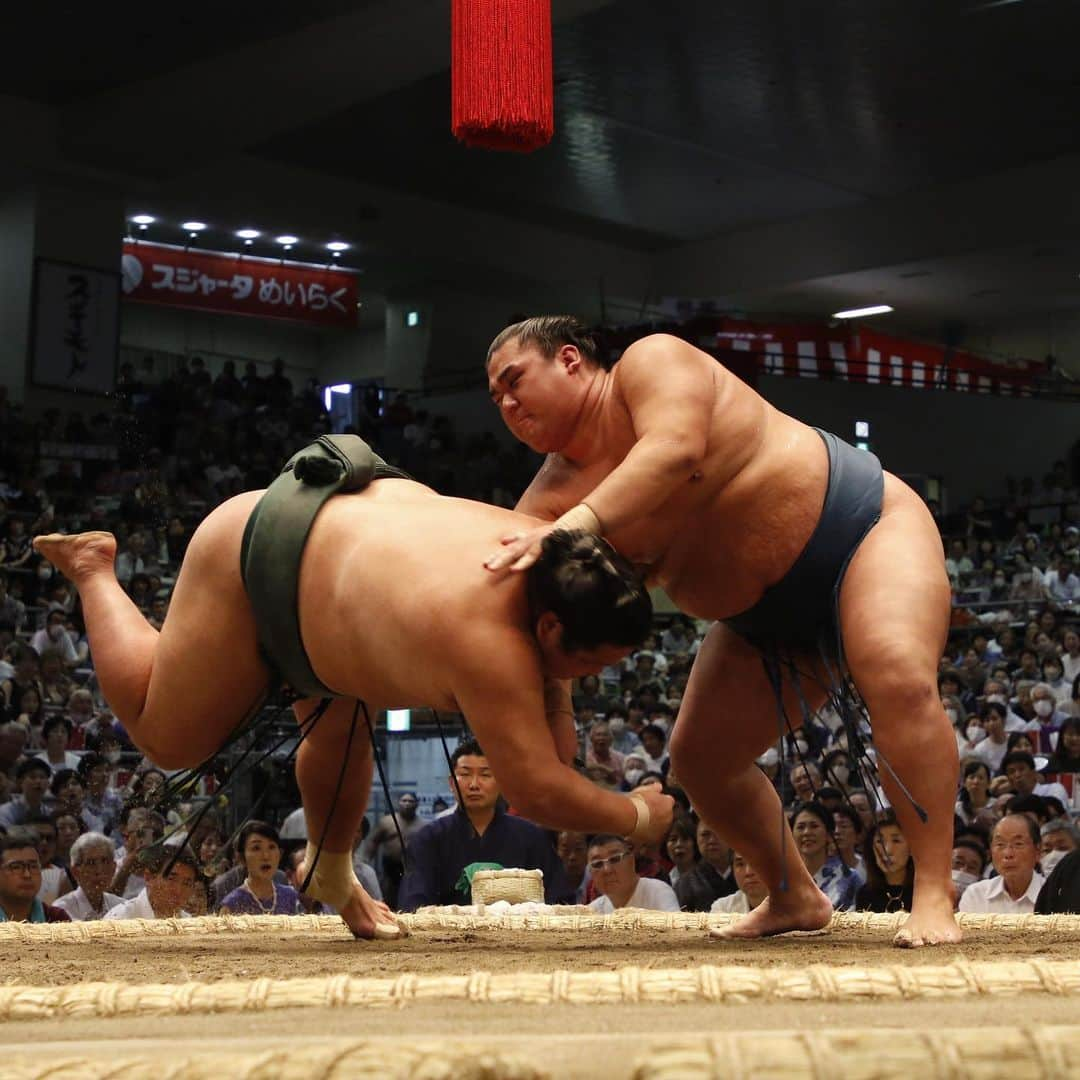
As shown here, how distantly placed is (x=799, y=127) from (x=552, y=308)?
3.91 m

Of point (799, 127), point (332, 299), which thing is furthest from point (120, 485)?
point (799, 127)

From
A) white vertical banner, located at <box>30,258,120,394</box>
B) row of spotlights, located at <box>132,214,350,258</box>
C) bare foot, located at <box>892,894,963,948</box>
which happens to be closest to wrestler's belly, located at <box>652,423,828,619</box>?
bare foot, located at <box>892,894,963,948</box>

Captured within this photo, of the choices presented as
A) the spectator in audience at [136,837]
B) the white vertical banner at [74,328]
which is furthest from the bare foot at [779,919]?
the white vertical banner at [74,328]

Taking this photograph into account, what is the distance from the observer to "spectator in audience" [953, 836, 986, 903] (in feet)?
12.4

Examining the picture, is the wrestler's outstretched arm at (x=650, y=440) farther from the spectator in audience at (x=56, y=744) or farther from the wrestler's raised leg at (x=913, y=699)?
the spectator in audience at (x=56, y=744)

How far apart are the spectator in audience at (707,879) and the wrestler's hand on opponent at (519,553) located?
7.22 feet

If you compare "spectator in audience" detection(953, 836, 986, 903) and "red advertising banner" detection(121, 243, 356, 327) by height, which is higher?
"red advertising banner" detection(121, 243, 356, 327)

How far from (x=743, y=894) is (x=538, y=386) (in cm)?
193

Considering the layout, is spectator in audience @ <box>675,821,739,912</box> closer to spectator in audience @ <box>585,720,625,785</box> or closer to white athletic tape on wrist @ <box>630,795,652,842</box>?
spectator in audience @ <box>585,720,625,785</box>

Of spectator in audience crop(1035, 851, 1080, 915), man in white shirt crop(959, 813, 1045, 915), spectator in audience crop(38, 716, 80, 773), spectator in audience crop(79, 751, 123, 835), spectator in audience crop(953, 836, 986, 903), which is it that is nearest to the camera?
spectator in audience crop(1035, 851, 1080, 915)

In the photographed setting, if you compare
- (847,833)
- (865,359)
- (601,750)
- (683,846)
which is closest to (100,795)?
(601,750)

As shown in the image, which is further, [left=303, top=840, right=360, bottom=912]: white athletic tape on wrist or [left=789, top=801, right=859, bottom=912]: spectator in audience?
[left=789, top=801, right=859, bottom=912]: spectator in audience

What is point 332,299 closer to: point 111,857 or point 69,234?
point 69,234

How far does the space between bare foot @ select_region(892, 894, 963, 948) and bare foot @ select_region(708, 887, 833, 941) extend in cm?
36
